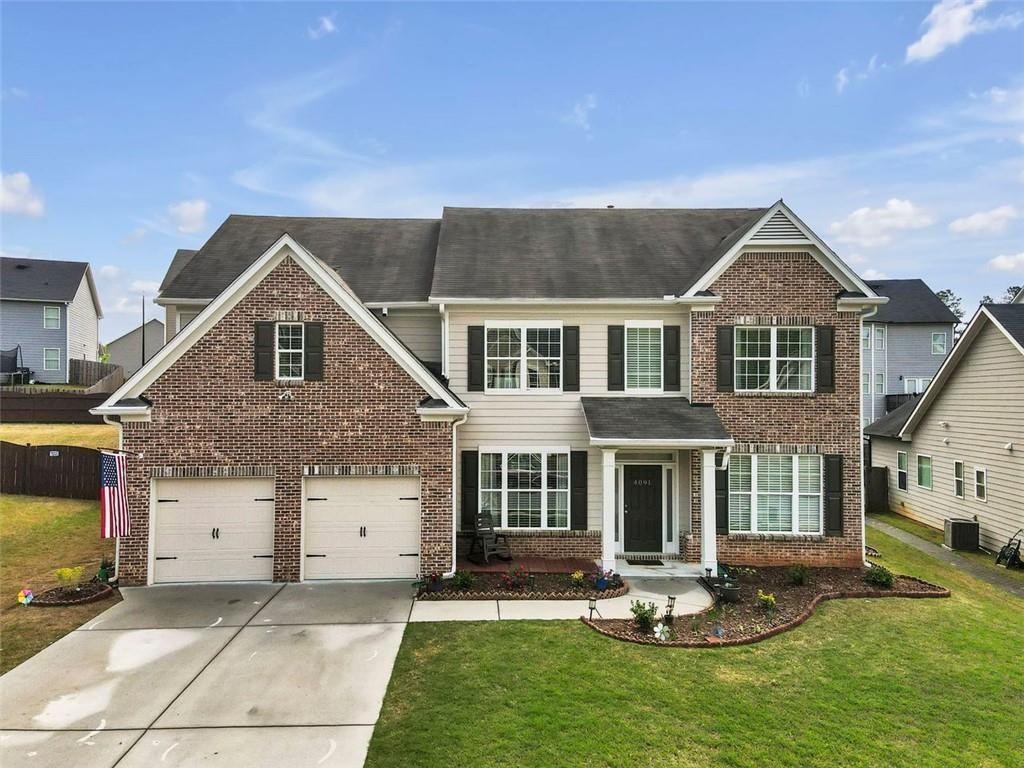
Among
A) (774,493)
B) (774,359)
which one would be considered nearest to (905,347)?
(774,359)

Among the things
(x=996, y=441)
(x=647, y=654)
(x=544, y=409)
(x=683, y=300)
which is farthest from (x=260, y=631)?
(x=996, y=441)

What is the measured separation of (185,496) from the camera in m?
10.9

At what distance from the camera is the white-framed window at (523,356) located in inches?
513

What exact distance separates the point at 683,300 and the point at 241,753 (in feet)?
37.4

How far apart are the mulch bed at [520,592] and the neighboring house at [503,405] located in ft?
2.36

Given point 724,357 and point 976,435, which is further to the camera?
point 976,435

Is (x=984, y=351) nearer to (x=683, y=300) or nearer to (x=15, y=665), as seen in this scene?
(x=683, y=300)

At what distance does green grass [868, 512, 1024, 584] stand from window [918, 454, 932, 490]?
4.42 feet

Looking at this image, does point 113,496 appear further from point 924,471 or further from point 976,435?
point 924,471

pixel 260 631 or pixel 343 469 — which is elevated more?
pixel 343 469

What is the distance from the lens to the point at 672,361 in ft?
42.9

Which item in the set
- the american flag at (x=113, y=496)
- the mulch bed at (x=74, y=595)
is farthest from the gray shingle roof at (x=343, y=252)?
the mulch bed at (x=74, y=595)

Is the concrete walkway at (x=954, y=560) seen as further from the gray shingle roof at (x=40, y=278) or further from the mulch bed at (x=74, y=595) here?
the gray shingle roof at (x=40, y=278)

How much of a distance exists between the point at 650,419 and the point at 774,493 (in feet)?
11.8
